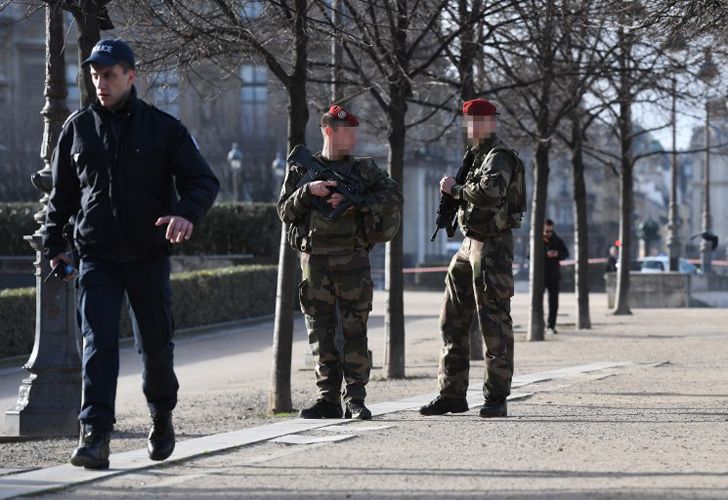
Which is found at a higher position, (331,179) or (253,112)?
(253,112)

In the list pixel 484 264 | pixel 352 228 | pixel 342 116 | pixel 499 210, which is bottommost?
pixel 484 264

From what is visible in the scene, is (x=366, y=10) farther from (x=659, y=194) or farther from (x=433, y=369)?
(x=659, y=194)

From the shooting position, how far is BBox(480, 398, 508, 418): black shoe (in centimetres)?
1025

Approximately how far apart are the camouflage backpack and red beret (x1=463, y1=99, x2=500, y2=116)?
0.24 m

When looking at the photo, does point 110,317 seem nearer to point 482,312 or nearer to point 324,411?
point 324,411

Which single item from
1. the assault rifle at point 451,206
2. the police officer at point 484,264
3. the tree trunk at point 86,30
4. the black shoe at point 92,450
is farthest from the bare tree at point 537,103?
the black shoe at point 92,450

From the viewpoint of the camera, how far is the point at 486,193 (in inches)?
391

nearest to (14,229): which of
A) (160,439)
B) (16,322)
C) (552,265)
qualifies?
(552,265)

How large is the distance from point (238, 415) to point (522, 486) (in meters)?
6.39

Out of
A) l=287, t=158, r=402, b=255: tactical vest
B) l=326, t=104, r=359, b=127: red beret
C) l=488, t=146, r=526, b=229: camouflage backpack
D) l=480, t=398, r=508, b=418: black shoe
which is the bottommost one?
l=480, t=398, r=508, b=418: black shoe

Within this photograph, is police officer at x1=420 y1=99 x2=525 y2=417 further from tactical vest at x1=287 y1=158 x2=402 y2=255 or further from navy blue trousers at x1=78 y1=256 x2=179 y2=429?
navy blue trousers at x1=78 y1=256 x2=179 y2=429

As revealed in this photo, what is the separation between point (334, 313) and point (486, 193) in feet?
4.28

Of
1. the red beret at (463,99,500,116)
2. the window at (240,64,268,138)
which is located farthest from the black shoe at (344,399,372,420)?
the window at (240,64,268,138)

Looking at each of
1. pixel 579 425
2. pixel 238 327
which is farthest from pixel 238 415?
pixel 238 327
